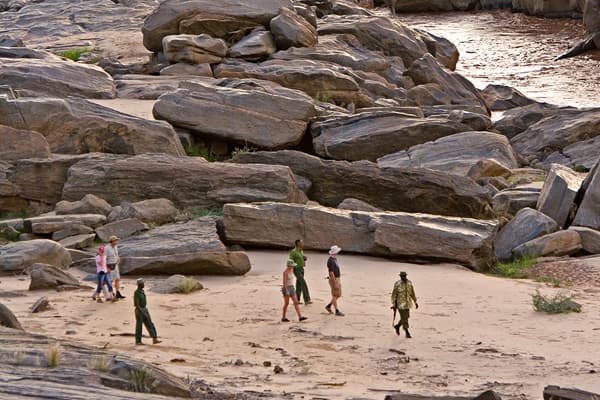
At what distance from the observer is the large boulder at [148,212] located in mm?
22516

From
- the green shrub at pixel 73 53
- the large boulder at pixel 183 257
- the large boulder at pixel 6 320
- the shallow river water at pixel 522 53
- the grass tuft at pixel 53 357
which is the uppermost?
the grass tuft at pixel 53 357

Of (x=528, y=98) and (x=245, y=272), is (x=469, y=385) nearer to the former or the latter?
(x=245, y=272)

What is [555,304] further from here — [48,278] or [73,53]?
[73,53]

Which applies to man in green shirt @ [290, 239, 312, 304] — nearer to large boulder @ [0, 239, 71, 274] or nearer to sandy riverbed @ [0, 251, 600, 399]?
sandy riverbed @ [0, 251, 600, 399]

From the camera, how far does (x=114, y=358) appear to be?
11055 millimetres

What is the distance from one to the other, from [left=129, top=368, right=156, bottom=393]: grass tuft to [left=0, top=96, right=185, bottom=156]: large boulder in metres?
15.5

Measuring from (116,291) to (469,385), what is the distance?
679 centimetres

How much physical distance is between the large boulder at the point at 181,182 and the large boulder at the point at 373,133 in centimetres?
464

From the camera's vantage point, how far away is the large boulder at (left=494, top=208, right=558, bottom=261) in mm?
22844

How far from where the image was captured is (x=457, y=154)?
92.5 feet

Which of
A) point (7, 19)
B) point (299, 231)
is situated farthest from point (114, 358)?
point (7, 19)

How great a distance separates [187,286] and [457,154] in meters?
11.3

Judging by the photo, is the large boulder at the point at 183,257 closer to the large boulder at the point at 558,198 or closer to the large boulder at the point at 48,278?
the large boulder at the point at 48,278

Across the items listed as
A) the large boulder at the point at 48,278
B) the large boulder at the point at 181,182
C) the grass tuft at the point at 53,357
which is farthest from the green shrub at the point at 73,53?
the grass tuft at the point at 53,357
